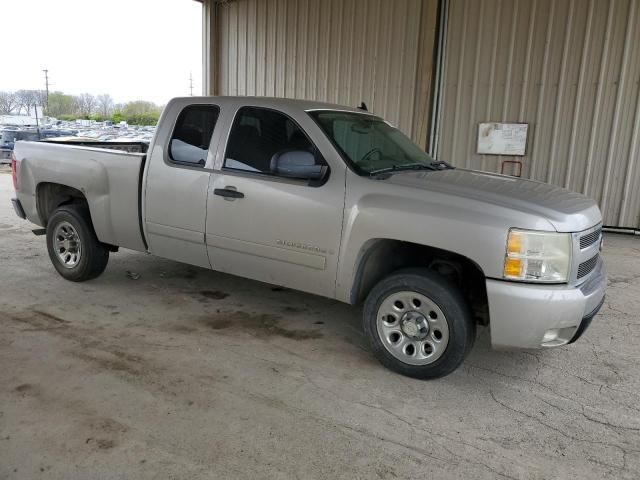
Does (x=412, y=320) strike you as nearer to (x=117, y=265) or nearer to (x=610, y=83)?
(x=117, y=265)

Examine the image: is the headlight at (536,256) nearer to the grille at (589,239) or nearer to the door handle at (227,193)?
the grille at (589,239)

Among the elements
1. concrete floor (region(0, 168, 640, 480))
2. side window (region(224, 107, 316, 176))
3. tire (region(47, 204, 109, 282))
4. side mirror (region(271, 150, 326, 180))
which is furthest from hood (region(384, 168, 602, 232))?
tire (region(47, 204, 109, 282))

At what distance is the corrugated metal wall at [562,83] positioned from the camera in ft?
29.3

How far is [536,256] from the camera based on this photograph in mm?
3256

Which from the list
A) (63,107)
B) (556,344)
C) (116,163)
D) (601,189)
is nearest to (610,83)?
(601,189)

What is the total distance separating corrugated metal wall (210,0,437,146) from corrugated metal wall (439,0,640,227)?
2.70 feet

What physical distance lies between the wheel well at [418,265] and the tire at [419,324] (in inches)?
7.3

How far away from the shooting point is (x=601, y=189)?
369 inches

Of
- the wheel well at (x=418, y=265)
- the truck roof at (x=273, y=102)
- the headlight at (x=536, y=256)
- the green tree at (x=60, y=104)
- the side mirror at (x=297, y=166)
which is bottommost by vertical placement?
the wheel well at (x=418, y=265)

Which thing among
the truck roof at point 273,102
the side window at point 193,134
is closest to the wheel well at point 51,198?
the side window at point 193,134

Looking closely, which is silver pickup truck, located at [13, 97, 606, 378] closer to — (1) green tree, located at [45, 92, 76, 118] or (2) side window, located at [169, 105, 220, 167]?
(2) side window, located at [169, 105, 220, 167]

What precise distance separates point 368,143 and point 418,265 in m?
1.12

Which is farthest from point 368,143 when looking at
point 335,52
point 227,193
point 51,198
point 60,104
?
point 60,104

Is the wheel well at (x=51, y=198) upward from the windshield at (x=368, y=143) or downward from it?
downward
